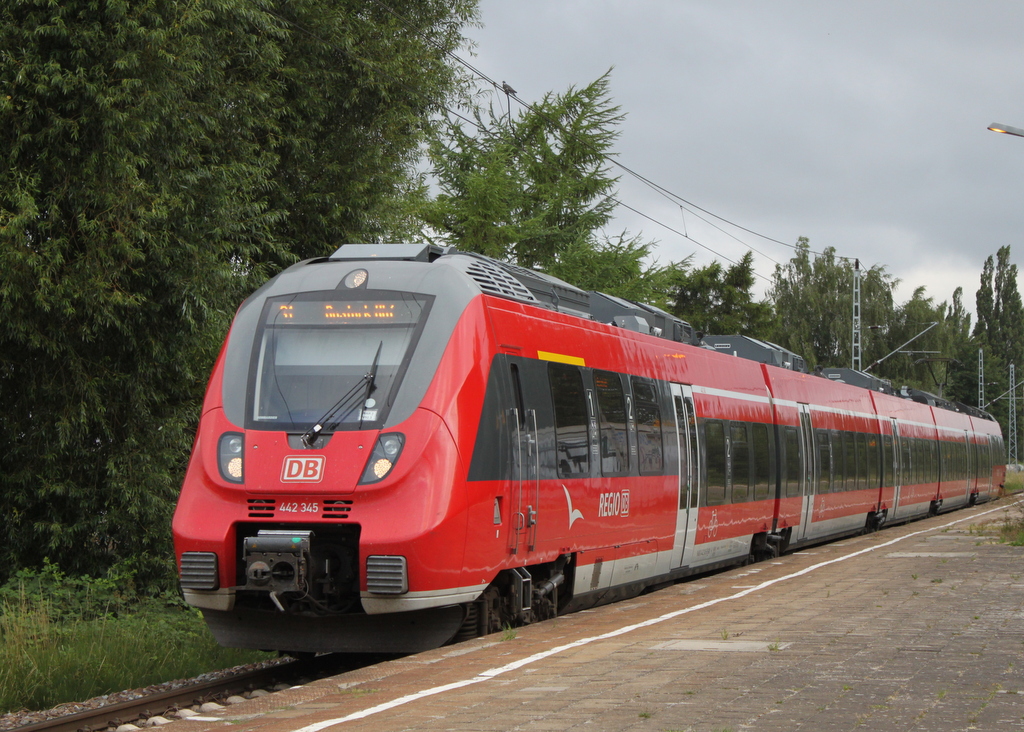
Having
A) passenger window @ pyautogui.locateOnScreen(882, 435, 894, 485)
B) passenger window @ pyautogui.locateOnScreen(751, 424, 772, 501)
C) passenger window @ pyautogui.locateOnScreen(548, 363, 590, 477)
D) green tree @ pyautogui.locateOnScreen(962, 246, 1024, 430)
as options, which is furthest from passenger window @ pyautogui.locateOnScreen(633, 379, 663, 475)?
green tree @ pyautogui.locateOnScreen(962, 246, 1024, 430)

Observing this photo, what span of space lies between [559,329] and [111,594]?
6513 mm

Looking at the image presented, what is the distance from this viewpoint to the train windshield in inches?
363

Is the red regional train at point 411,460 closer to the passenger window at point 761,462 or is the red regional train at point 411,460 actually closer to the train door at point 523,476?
the train door at point 523,476

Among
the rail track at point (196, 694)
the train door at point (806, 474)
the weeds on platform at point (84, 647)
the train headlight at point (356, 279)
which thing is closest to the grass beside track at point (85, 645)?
the weeds on platform at point (84, 647)

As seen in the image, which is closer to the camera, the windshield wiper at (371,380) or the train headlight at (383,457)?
the train headlight at (383,457)

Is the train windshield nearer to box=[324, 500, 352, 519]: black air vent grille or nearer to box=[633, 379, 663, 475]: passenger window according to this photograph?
box=[324, 500, 352, 519]: black air vent grille

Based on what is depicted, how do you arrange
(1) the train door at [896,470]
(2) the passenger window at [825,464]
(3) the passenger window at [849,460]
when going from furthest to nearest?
(1) the train door at [896,470], (3) the passenger window at [849,460], (2) the passenger window at [825,464]

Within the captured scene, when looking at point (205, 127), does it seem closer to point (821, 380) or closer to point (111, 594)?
point (111, 594)

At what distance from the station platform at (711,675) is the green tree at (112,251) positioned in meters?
6.42

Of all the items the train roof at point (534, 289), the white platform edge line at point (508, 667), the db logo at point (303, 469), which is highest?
the train roof at point (534, 289)

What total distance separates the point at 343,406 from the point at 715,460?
7851 mm

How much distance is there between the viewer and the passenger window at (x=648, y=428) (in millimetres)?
13070

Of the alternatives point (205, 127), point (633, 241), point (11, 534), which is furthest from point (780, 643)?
point (633, 241)

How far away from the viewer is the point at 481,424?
9.45 metres
